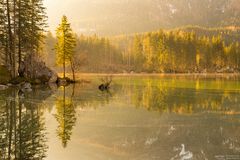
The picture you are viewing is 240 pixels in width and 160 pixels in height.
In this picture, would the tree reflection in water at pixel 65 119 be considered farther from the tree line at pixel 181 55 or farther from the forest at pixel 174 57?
the tree line at pixel 181 55

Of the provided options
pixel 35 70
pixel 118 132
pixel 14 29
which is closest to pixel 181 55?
pixel 35 70

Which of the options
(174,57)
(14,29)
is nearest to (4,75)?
(14,29)

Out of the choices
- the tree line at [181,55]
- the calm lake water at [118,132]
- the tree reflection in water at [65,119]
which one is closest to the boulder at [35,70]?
the tree reflection in water at [65,119]

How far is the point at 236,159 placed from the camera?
47.2 ft

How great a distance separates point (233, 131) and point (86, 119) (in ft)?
30.2

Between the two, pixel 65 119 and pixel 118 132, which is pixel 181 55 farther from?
pixel 118 132

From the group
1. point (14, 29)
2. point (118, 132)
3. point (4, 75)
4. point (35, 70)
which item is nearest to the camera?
point (118, 132)

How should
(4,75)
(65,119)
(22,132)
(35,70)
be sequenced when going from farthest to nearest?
(35,70)
(4,75)
(65,119)
(22,132)

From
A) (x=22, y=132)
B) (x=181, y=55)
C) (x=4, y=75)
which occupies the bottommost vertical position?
(x=22, y=132)

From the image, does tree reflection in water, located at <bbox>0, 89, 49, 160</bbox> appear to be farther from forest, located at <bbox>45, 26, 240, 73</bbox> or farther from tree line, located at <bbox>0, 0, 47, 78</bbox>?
forest, located at <bbox>45, 26, 240, 73</bbox>

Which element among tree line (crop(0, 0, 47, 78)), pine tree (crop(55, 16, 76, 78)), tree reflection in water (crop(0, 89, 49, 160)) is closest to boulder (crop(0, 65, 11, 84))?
tree line (crop(0, 0, 47, 78))

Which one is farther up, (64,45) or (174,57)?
(174,57)

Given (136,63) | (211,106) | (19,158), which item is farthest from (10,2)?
(136,63)

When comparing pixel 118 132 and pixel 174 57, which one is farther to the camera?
pixel 174 57
